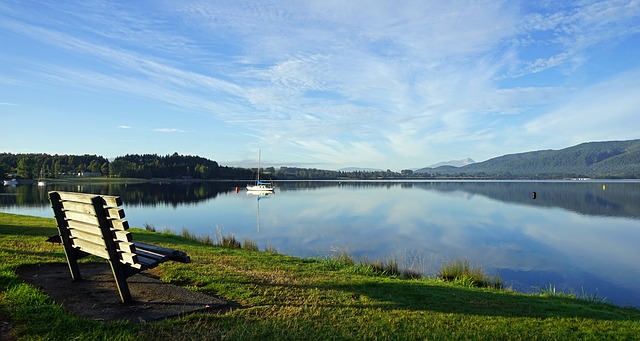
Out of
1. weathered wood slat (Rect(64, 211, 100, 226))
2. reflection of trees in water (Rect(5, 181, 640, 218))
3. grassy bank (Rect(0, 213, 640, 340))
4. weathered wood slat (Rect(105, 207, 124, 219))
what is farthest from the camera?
reflection of trees in water (Rect(5, 181, 640, 218))

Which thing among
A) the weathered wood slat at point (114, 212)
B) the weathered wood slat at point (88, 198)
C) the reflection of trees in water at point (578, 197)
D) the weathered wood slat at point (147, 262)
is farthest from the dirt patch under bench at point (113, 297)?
the reflection of trees in water at point (578, 197)

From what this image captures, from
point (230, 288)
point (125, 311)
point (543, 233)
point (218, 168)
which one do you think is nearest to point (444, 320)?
point (230, 288)

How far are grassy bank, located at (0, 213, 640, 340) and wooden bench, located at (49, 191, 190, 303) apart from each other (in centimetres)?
72

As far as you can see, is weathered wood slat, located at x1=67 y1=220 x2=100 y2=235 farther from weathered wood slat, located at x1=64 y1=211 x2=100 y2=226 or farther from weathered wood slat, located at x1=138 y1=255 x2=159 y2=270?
weathered wood slat, located at x1=138 y1=255 x2=159 y2=270

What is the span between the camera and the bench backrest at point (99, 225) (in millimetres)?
4680

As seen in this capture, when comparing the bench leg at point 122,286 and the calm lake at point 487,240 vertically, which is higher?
the bench leg at point 122,286

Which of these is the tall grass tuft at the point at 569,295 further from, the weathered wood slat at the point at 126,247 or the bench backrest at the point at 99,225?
the bench backrest at the point at 99,225

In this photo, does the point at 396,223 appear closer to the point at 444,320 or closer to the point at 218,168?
the point at 444,320

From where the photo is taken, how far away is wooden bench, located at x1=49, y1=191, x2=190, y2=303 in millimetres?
4727

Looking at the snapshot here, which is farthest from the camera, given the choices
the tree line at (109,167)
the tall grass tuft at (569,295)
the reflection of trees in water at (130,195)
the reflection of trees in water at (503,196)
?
the tree line at (109,167)

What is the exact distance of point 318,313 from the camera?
16.7 feet

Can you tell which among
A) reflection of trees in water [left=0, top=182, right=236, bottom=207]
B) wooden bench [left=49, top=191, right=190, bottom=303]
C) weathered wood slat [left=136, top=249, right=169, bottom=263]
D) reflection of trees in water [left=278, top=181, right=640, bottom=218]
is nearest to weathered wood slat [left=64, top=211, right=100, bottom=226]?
wooden bench [left=49, top=191, right=190, bottom=303]

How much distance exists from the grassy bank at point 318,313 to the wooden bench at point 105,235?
0.72 metres

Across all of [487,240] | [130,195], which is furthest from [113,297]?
[130,195]
